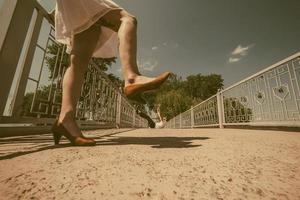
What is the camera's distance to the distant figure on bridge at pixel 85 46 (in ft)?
4.06

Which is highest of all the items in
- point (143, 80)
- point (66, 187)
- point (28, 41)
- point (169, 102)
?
point (169, 102)

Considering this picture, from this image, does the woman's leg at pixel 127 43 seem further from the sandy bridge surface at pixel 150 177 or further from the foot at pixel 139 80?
the sandy bridge surface at pixel 150 177

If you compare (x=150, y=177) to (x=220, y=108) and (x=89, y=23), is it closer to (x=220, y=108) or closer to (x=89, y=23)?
(x=89, y=23)

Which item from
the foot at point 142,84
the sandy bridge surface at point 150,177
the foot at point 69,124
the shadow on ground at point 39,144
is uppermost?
A: the foot at point 142,84

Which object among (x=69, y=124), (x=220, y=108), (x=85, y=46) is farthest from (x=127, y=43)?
(x=220, y=108)

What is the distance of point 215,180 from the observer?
1.94 ft

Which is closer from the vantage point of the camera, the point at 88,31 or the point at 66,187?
the point at 66,187

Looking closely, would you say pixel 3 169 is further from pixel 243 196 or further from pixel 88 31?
pixel 88 31

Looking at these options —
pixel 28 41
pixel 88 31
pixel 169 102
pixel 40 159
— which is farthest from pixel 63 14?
pixel 169 102

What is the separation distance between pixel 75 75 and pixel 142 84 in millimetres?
645

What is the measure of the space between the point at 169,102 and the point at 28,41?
26826 millimetres

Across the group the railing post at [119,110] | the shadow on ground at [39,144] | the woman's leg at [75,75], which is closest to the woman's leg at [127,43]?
the woman's leg at [75,75]

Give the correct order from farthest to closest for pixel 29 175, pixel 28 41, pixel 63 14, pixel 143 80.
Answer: pixel 28 41 → pixel 63 14 → pixel 143 80 → pixel 29 175

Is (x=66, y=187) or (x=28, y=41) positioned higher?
(x=28, y=41)
